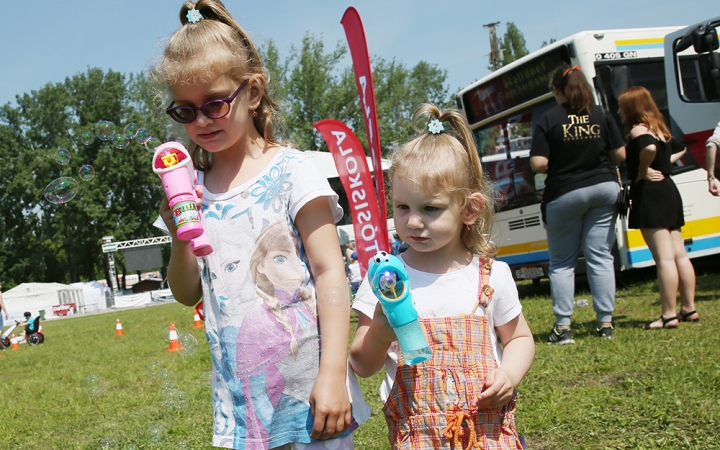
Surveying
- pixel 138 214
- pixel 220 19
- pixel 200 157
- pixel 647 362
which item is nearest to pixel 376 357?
pixel 200 157

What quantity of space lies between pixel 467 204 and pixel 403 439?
67cm

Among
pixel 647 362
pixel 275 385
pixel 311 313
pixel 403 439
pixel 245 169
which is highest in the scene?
pixel 245 169

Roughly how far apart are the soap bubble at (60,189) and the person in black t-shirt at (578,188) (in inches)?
124

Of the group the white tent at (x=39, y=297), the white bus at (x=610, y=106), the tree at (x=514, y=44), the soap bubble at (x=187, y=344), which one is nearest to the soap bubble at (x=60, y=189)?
the soap bubble at (x=187, y=344)

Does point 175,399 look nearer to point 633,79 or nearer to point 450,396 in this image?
point 450,396

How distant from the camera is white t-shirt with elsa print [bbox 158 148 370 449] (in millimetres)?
1711

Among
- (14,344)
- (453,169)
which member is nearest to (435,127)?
(453,169)

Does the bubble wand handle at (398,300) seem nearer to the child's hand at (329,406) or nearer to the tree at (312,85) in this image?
the child's hand at (329,406)

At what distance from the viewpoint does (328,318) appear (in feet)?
5.69

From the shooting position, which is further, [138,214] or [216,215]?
[138,214]

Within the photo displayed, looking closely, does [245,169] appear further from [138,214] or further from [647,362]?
A: [138,214]

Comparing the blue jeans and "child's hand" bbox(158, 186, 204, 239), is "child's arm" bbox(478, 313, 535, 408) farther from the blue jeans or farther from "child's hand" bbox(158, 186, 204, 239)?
the blue jeans

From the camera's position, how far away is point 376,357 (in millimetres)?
1755

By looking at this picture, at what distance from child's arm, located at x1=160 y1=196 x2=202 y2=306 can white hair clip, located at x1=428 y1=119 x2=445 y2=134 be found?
2.34 ft
